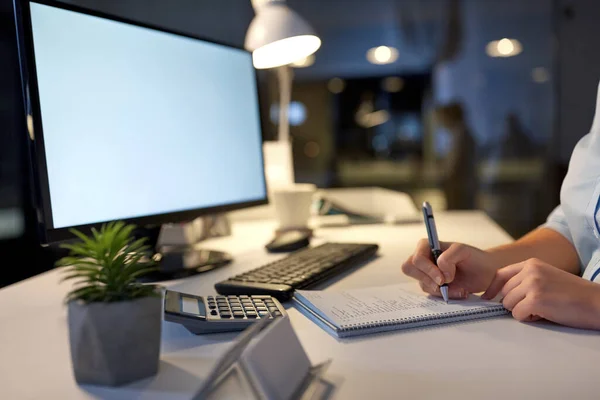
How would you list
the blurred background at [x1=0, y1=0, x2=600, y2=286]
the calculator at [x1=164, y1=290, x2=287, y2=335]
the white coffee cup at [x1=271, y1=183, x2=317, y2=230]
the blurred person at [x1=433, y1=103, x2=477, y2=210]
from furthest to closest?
the blurred person at [x1=433, y1=103, x2=477, y2=210] < the blurred background at [x1=0, y1=0, x2=600, y2=286] < the white coffee cup at [x1=271, y1=183, x2=317, y2=230] < the calculator at [x1=164, y1=290, x2=287, y2=335]

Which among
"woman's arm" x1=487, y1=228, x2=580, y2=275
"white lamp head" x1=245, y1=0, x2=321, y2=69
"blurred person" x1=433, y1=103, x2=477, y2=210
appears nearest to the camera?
"woman's arm" x1=487, y1=228, x2=580, y2=275

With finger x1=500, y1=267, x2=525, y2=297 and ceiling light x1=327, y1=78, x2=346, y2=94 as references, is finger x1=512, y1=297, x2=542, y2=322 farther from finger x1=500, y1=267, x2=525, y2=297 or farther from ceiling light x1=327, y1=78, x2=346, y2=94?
ceiling light x1=327, y1=78, x2=346, y2=94

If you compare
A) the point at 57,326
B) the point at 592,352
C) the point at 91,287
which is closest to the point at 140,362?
the point at 91,287

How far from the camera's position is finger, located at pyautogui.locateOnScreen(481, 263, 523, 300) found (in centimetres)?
73

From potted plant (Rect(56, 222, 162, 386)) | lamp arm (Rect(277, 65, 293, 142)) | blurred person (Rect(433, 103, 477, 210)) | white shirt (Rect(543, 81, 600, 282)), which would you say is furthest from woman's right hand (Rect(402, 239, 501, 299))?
blurred person (Rect(433, 103, 477, 210))

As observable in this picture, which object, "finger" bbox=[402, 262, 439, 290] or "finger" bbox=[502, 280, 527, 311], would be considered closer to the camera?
"finger" bbox=[502, 280, 527, 311]

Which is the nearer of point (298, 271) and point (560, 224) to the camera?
point (298, 271)

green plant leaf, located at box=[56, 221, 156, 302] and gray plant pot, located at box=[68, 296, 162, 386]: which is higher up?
green plant leaf, located at box=[56, 221, 156, 302]

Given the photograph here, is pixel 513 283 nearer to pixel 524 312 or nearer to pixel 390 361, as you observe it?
pixel 524 312

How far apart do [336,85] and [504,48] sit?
112cm

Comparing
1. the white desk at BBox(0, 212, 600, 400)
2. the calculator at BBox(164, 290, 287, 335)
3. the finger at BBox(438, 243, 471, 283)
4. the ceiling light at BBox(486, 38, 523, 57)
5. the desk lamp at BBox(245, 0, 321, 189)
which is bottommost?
the white desk at BBox(0, 212, 600, 400)

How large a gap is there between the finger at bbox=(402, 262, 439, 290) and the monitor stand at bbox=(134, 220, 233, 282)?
14.5 inches

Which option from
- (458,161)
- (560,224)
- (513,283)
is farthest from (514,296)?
(458,161)

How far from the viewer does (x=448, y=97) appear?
384 cm
